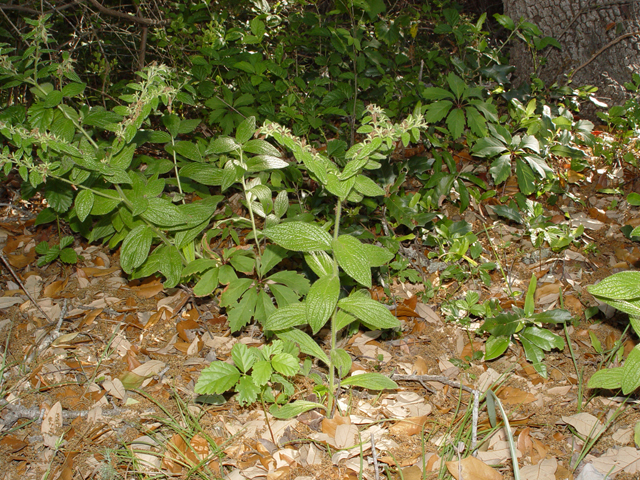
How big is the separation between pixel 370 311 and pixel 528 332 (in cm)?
88

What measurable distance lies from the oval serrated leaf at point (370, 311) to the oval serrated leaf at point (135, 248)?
85 cm

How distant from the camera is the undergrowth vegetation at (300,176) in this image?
1.58 meters

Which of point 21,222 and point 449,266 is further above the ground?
point 449,266

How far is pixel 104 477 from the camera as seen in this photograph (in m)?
1.53

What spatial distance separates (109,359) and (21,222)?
150cm

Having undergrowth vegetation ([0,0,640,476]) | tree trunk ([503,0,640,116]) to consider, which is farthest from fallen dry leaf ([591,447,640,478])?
tree trunk ([503,0,640,116])

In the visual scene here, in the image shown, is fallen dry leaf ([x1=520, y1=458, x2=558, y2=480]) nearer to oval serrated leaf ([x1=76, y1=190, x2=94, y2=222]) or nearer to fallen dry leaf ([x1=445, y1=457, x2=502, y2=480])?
fallen dry leaf ([x1=445, y1=457, x2=502, y2=480])

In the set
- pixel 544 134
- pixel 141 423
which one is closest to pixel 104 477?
pixel 141 423

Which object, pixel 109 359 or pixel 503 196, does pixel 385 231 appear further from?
pixel 109 359

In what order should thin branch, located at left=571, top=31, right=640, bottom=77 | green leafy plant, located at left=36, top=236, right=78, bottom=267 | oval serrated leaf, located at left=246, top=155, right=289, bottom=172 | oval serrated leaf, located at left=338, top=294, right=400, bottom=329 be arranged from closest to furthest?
oval serrated leaf, located at left=338, top=294, right=400, bottom=329
oval serrated leaf, located at left=246, top=155, right=289, bottom=172
green leafy plant, located at left=36, top=236, right=78, bottom=267
thin branch, located at left=571, top=31, right=640, bottom=77

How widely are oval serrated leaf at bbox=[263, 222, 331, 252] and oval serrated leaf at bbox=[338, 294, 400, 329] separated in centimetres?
22

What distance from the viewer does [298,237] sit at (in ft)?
4.92

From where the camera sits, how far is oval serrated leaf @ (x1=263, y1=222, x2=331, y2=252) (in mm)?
1478

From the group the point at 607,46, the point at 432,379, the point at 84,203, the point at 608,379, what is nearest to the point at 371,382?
Result: the point at 432,379
